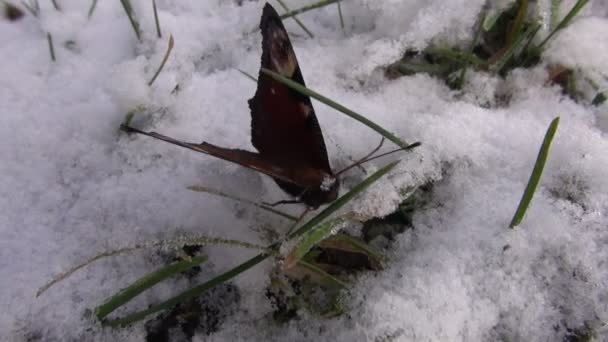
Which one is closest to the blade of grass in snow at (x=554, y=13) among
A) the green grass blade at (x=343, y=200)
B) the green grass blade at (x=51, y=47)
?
the green grass blade at (x=343, y=200)

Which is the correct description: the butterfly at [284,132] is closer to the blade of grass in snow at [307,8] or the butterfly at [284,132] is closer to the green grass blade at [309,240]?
the green grass blade at [309,240]

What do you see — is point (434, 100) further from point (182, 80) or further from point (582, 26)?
point (182, 80)

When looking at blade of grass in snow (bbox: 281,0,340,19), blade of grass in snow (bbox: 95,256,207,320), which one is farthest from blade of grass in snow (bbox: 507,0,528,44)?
blade of grass in snow (bbox: 95,256,207,320)

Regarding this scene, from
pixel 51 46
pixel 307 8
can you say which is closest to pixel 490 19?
pixel 307 8

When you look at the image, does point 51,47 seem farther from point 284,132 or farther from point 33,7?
point 284,132

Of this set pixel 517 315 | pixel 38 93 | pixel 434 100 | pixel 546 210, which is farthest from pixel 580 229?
pixel 38 93

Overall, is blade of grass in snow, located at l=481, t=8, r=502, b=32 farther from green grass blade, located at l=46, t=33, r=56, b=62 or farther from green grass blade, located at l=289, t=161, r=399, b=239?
green grass blade, located at l=46, t=33, r=56, b=62
